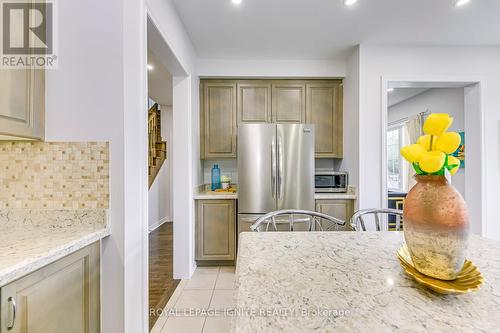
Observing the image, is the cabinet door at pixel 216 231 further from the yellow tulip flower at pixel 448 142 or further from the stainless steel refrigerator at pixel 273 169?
the yellow tulip flower at pixel 448 142

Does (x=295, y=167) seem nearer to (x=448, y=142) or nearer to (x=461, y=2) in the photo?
(x=461, y=2)

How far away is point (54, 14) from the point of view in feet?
4.50

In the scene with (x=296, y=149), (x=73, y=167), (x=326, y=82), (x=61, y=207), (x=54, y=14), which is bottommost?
(x=61, y=207)

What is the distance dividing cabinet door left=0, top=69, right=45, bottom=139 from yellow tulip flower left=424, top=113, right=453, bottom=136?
5.27 ft

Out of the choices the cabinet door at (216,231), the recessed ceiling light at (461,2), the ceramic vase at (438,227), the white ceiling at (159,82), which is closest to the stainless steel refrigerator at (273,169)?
the cabinet door at (216,231)

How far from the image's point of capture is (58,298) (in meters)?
1.09

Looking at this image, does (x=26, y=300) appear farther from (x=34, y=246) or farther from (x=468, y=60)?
(x=468, y=60)

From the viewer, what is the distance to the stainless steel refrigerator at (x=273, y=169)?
298 centimetres

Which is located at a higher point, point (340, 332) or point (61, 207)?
point (61, 207)

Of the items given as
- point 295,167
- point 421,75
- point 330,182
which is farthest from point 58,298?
point 421,75

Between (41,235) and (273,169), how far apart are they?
7.12ft

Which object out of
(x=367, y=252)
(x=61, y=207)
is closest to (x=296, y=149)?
(x=367, y=252)

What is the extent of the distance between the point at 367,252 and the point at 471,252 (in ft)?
1.33

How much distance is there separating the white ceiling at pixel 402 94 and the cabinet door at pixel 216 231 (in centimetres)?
373
